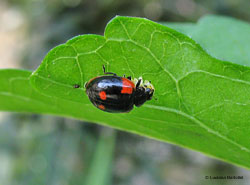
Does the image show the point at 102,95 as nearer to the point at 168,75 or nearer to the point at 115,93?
the point at 115,93

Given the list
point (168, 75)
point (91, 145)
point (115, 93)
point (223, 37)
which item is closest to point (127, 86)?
point (115, 93)

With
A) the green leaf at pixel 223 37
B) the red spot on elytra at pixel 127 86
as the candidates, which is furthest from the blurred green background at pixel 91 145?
the green leaf at pixel 223 37

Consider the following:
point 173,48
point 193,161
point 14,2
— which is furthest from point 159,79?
point 14,2

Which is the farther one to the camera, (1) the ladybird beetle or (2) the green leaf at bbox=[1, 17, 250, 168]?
(1) the ladybird beetle

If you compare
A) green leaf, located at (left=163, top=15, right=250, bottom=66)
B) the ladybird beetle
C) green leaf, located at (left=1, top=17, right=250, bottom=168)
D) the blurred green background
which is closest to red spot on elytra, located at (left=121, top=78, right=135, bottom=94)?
the ladybird beetle

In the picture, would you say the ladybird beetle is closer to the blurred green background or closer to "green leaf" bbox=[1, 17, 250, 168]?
"green leaf" bbox=[1, 17, 250, 168]

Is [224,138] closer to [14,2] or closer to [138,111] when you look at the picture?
[138,111]

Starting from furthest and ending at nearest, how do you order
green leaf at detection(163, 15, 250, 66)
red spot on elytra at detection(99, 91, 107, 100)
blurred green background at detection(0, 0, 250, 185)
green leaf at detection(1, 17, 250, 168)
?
blurred green background at detection(0, 0, 250, 185) → red spot on elytra at detection(99, 91, 107, 100) → green leaf at detection(163, 15, 250, 66) → green leaf at detection(1, 17, 250, 168)
